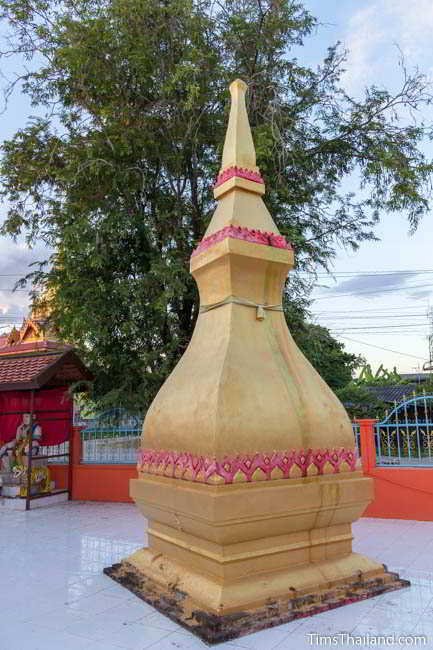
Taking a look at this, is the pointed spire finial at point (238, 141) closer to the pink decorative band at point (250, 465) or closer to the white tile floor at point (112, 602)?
the pink decorative band at point (250, 465)

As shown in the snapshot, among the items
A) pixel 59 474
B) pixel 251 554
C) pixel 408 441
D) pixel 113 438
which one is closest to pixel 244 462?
pixel 251 554

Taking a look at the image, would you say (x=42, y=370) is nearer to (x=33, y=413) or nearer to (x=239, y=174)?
(x=33, y=413)

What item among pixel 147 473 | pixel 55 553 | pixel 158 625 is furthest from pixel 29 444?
pixel 158 625

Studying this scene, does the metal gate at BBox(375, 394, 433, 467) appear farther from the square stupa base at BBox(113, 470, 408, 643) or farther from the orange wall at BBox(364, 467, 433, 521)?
the square stupa base at BBox(113, 470, 408, 643)

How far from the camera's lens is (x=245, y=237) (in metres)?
4.25

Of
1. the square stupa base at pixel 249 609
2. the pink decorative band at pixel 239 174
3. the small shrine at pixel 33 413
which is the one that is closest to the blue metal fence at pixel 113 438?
the small shrine at pixel 33 413

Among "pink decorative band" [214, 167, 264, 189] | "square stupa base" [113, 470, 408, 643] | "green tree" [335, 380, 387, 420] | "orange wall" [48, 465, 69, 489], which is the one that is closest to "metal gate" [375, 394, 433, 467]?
"square stupa base" [113, 470, 408, 643]

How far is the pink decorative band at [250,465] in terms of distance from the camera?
352cm

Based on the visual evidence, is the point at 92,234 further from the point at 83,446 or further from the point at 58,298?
the point at 83,446

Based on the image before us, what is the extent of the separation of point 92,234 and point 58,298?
4.58 ft

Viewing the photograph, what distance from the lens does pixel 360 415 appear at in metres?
14.9

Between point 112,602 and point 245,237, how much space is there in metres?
3.11

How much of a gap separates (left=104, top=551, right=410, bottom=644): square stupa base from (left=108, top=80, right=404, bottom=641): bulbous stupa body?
12 mm

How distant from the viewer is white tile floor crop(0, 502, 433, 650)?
10.5ft
